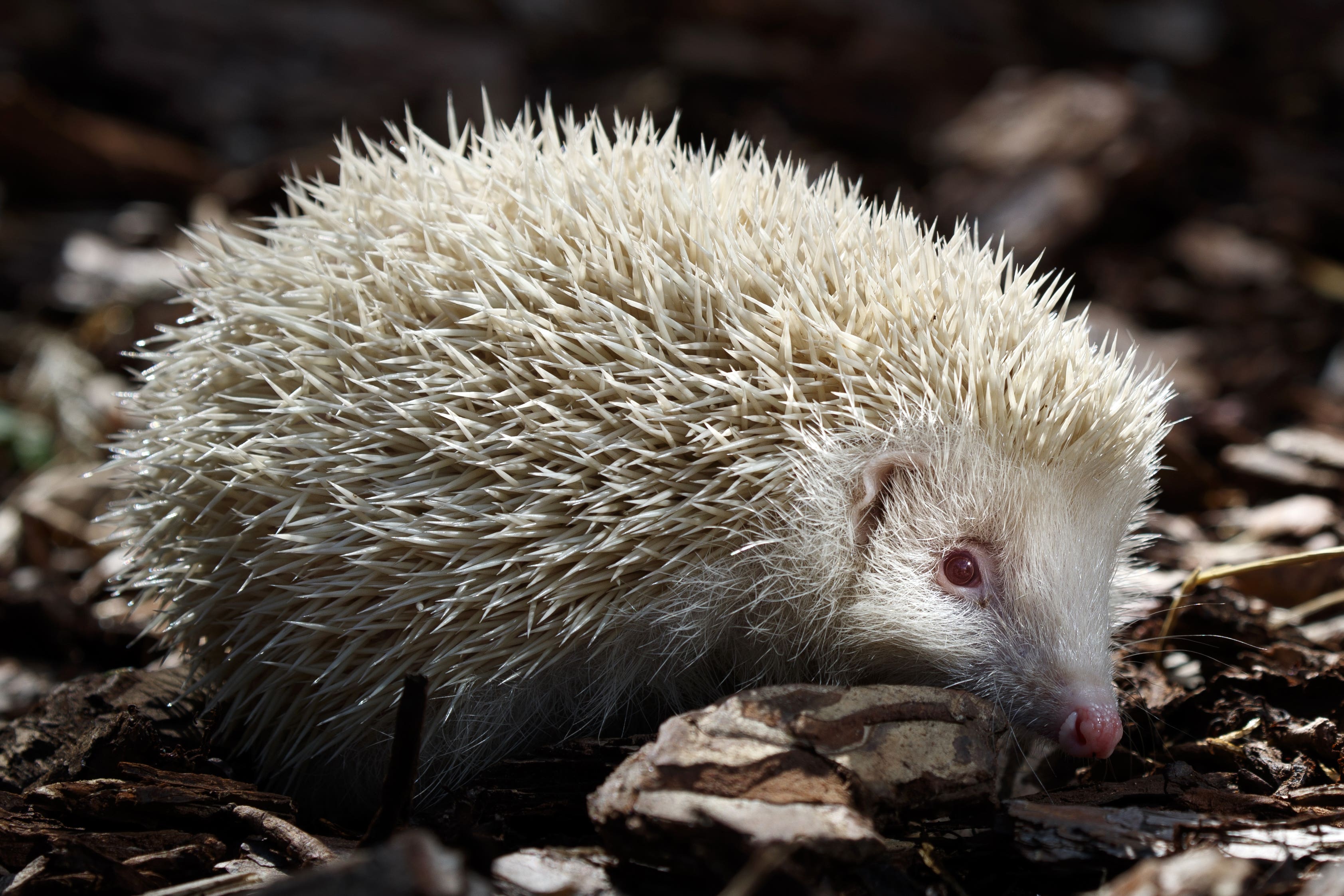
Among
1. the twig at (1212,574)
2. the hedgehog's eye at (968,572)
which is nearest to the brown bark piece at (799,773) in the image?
the hedgehog's eye at (968,572)

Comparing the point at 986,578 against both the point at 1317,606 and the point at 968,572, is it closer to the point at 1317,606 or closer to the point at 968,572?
the point at 968,572

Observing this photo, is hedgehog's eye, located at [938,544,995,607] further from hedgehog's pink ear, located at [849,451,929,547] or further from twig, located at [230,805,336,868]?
twig, located at [230,805,336,868]

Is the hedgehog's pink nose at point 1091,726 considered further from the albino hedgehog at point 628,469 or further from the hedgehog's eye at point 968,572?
the hedgehog's eye at point 968,572

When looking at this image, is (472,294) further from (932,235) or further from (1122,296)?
(1122,296)

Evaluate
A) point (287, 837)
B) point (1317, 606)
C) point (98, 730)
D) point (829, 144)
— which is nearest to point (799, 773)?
point (287, 837)

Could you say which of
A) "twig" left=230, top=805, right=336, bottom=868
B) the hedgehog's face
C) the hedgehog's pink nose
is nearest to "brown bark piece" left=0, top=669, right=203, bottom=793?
"twig" left=230, top=805, right=336, bottom=868
